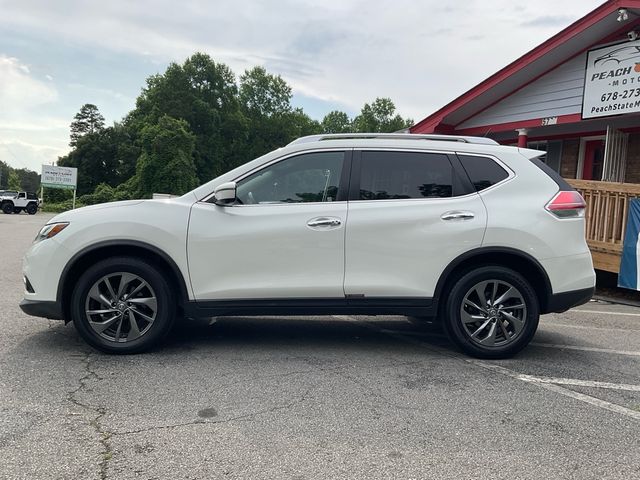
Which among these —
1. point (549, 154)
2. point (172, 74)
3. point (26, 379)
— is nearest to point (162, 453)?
point (26, 379)

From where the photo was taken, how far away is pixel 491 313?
15.0 ft

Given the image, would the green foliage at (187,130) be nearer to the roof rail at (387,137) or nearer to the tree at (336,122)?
A: the tree at (336,122)

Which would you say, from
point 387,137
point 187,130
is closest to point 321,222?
point 387,137

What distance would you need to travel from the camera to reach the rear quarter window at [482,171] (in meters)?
4.70

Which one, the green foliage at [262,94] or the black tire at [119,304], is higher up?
the green foliage at [262,94]

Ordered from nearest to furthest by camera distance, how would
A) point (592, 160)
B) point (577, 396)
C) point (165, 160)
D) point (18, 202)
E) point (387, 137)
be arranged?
point (577, 396), point (387, 137), point (592, 160), point (18, 202), point (165, 160)

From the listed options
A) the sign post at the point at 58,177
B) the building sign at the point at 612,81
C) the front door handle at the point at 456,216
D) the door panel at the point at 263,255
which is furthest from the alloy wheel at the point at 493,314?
the sign post at the point at 58,177

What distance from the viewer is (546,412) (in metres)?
3.53

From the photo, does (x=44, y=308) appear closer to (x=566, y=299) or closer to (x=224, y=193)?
(x=224, y=193)

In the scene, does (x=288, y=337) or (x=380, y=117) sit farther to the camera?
(x=380, y=117)

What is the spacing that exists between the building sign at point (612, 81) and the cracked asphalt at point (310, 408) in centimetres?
706

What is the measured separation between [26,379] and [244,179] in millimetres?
2247

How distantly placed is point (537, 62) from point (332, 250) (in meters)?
9.51

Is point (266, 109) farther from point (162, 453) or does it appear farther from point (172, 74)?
point (162, 453)
